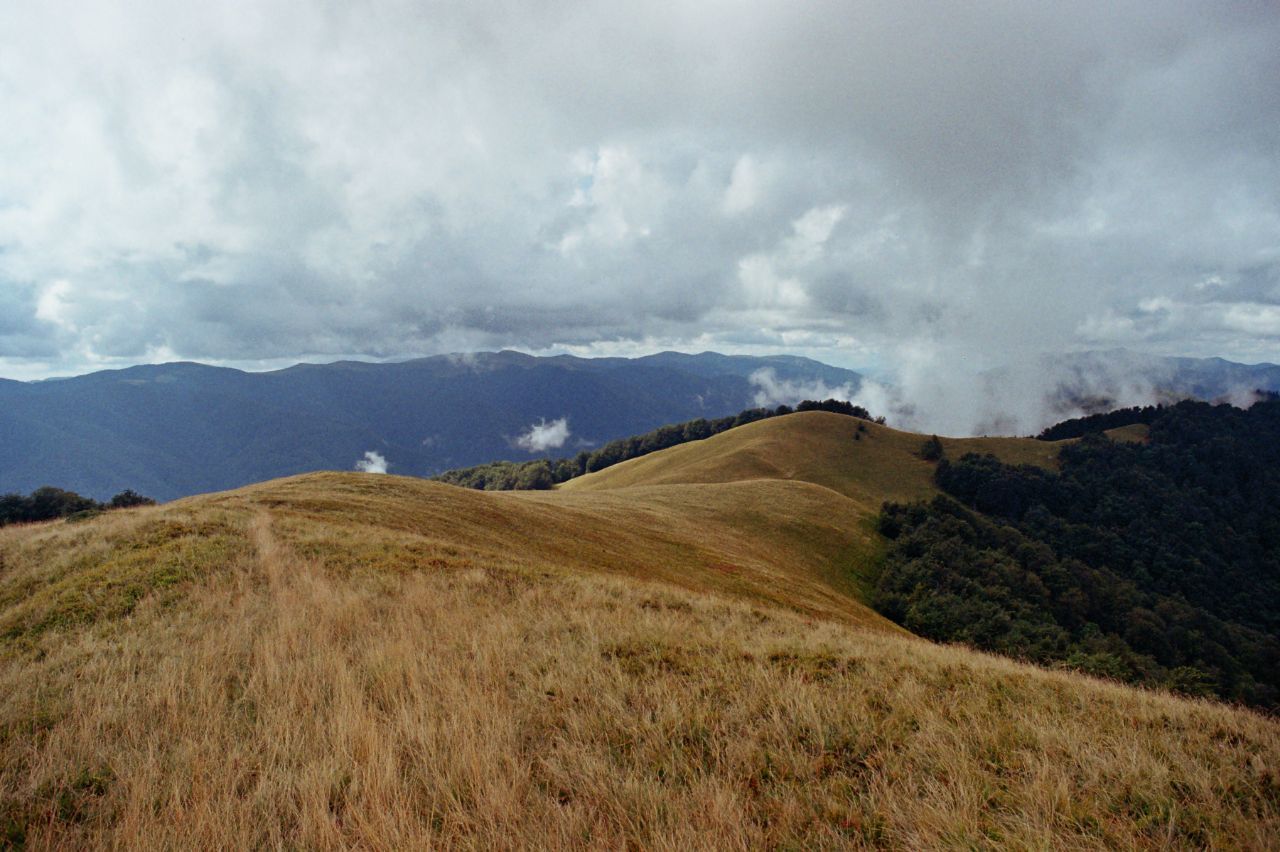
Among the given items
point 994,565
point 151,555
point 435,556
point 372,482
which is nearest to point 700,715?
point 435,556

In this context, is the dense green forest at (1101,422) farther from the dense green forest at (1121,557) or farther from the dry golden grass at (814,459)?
the dry golden grass at (814,459)

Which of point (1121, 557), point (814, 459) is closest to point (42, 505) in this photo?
point (814, 459)

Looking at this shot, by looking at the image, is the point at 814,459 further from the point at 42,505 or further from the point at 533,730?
the point at 533,730

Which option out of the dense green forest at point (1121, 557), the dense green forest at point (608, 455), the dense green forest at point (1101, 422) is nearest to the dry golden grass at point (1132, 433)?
the dense green forest at point (1121, 557)

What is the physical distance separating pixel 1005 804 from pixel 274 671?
26.3 ft

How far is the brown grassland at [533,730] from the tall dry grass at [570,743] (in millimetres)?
30

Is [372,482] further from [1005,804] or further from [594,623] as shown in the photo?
[1005,804]

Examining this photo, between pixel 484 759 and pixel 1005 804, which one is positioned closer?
pixel 1005 804

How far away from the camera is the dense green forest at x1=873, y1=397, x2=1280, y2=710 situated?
49.9 m

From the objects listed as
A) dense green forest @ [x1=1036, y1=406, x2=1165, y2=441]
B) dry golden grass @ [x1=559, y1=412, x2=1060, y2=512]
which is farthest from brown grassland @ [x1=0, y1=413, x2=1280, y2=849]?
dense green forest @ [x1=1036, y1=406, x2=1165, y2=441]

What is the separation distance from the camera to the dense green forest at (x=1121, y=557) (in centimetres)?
4988

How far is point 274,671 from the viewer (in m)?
6.55

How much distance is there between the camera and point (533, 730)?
5480 mm

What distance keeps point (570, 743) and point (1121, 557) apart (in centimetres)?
13198
